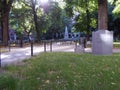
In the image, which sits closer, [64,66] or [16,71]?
[16,71]

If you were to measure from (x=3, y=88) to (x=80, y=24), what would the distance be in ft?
157

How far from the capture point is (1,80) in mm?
7602

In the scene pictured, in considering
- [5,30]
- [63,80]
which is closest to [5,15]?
[5,30]

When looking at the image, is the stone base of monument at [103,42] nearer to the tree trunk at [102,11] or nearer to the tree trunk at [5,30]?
the tree trunk at [102,11]

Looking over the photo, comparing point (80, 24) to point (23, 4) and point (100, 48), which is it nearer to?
point (23, 4)

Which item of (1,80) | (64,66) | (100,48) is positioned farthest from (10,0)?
(1,80)

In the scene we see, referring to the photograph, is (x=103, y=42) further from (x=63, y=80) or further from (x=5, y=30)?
(x=5, y=30)

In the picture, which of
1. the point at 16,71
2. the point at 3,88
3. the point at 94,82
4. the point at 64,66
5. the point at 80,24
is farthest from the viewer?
the point at 80,24

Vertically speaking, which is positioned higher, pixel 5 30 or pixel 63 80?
pixel 5 30

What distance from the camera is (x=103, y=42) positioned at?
18812 millimetres

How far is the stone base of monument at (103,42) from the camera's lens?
1873cm

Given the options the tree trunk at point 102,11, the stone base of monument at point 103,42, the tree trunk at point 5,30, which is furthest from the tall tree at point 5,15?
Result: the stone base of monument at point 103,42

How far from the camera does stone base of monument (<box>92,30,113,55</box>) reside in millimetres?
18734

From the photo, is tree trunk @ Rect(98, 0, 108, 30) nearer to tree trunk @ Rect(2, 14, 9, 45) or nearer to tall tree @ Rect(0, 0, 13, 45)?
tree trunk @ Rect(2, 14, 9, 45)
